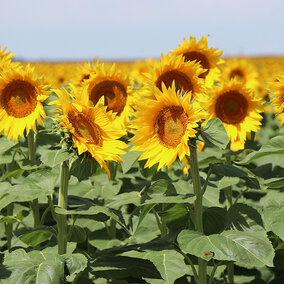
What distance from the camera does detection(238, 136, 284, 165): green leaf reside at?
280cm

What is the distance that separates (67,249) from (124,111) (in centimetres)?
126

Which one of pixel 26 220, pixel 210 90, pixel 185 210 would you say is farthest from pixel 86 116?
pixel 26 220

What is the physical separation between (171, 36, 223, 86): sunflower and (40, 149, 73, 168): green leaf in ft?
5.41

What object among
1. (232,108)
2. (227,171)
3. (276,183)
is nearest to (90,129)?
(227,171)

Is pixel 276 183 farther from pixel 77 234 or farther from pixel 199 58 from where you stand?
pixel 199 58

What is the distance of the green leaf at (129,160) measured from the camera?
3089 mm

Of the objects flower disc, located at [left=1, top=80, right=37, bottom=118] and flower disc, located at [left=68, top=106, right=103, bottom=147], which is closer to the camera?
flower disc, located at [left=68, top=106, right=103, bottom=147]

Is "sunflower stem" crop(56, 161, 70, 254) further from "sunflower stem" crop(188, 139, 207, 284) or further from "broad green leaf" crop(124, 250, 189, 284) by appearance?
"sunflower stem" crop(188, 139, 207, 284)

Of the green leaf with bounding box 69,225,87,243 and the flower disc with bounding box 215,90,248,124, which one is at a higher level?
the flower disc with bounding box 215,90,248,124

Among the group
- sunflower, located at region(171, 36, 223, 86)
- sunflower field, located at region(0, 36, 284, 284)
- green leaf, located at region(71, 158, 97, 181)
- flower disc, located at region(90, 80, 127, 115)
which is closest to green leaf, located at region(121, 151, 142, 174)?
sunflower field, located at region(0, 36, 284, 284)

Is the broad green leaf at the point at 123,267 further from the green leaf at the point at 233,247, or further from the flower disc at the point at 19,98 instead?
the flower disc at the point at 19,98

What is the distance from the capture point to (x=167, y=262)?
2777 mm

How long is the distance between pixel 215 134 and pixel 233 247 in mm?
576

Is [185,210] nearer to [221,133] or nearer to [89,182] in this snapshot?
[221,133]
